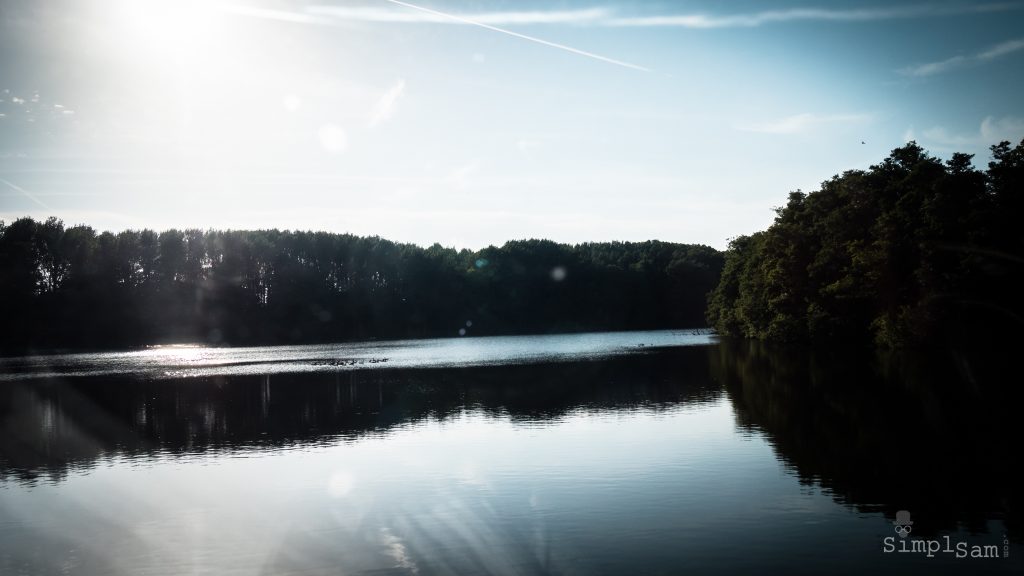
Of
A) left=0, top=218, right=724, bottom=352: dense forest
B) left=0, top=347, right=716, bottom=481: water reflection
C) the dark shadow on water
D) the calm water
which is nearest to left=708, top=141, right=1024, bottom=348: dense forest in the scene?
the dark shadow on water

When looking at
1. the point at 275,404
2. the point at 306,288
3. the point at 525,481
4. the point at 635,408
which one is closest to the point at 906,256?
the point at 635,408

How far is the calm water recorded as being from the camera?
1555 cm

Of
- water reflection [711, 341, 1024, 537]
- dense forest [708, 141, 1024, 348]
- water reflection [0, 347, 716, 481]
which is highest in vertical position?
dense forest [708, 141, 1024, 348]

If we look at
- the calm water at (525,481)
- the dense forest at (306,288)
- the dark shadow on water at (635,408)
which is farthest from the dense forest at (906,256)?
the dense forest at (306,288)

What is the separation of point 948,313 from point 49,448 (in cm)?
5490

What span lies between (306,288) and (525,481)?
13605 cm

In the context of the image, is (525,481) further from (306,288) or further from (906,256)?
(306,288)

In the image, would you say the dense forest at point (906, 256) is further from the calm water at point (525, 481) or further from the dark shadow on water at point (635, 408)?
the calm water at point (525, 481)

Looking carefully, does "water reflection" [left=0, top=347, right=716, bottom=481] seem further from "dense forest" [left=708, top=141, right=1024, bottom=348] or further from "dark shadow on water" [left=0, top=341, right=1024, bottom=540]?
"dense forest" [left=708, top=141, right=1024, bottom=348]

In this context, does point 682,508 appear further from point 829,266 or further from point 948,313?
point 829,266

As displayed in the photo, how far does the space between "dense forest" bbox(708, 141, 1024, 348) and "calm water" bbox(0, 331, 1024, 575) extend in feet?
41.3

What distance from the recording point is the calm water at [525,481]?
1555 centimetres

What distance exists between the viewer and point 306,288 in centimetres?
15238

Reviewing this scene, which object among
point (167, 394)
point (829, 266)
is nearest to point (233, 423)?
point (167, 394)
